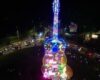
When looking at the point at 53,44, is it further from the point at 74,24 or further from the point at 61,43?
the point at 74,24

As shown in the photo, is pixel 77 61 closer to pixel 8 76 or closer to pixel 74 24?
pixel 74 24

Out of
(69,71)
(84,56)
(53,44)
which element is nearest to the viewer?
(53,44)

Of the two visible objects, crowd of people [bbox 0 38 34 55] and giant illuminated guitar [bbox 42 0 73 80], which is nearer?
giant illuminated guitar [bbox 42 0 73 80]

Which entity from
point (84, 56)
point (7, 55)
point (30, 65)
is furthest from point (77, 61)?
point (7, 55)

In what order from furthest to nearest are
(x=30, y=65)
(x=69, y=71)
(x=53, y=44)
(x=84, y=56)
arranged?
(x=84, y=56) < (x=30, y=65) < (x=69, y=71) < (x=53, y=44)

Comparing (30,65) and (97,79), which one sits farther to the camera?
(30,65)

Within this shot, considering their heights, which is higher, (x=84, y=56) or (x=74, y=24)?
(x=74, y=24)

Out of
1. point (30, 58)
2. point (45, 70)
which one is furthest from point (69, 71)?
point (30, 58)

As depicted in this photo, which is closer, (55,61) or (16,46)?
(55,61)

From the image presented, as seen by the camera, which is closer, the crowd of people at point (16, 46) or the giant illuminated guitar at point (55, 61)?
the giant illuminated guitar at point (55, 61)
